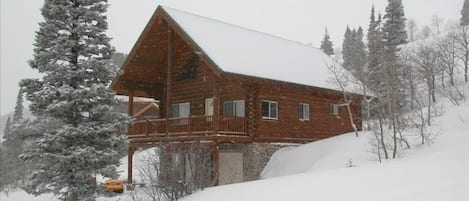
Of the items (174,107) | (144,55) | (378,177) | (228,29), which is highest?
(228,29)

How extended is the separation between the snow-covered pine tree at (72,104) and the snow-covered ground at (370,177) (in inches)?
146

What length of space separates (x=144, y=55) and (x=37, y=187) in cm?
981

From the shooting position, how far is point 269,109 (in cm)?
2270

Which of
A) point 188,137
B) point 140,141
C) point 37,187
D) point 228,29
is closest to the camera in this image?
point 37,187

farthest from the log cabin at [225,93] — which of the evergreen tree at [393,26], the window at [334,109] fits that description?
the evergreen tree at [393,26]

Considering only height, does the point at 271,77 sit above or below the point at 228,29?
below

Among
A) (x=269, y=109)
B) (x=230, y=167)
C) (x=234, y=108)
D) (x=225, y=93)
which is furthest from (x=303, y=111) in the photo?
(x=230, y=167)

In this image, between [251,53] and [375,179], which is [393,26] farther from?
[375,179]

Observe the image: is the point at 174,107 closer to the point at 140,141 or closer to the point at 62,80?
the point at 140,141

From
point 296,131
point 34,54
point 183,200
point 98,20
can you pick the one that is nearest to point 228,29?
point 296,131

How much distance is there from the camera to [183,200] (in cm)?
1456

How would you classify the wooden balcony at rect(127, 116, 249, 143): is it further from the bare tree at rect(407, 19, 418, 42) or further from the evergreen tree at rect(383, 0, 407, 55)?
the bare tree at rect(407, 19, 418, 42)

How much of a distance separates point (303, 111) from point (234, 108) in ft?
12.9

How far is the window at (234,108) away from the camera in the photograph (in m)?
22.6
